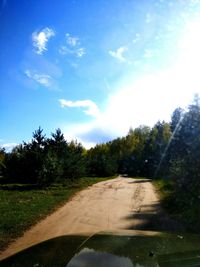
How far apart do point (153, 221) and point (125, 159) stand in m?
75.4

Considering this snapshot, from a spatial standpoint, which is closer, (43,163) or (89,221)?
(89,221)

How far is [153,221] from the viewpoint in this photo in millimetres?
13484

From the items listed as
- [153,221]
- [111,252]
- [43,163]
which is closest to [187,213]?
[153,221]

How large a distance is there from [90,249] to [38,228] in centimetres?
892

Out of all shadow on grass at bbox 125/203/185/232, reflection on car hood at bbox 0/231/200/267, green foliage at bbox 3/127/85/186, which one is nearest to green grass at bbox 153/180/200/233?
shadow on grass at bbox 125/203/185/232

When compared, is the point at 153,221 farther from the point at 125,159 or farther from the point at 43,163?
the point at 125,159

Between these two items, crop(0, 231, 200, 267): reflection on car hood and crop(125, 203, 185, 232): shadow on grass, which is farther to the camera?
crop(125, 203, 185, 232): shadow on grass

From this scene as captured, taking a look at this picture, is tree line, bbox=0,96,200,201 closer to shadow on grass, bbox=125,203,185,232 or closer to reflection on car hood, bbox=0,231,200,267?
shadow on grass, bbox=125,203,185,232

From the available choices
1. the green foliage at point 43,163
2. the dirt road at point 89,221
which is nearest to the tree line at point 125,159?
the green foliage at point 43,163

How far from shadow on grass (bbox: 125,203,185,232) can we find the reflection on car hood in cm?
766

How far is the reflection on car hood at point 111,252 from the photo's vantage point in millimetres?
3154

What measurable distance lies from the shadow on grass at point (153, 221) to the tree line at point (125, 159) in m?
1.31

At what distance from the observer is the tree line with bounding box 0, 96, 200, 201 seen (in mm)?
14555

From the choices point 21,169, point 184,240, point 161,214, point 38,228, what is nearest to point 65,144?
point 21,169
